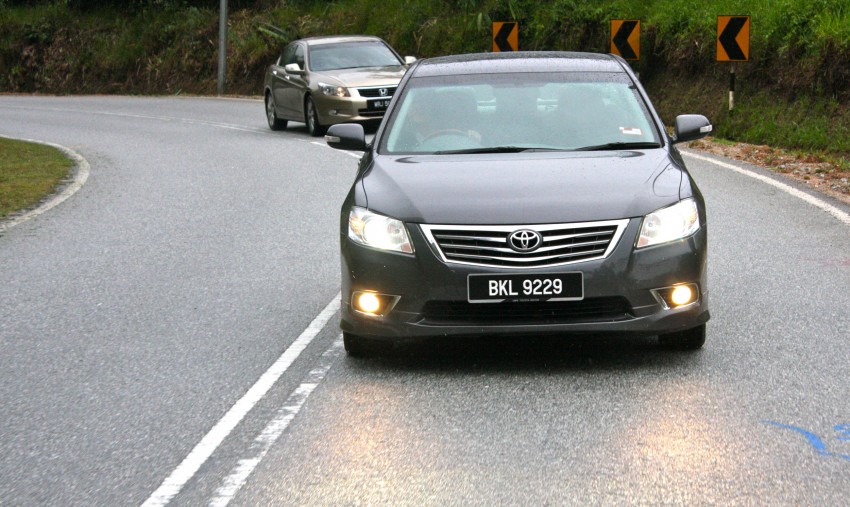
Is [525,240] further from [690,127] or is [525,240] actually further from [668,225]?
[690,127]

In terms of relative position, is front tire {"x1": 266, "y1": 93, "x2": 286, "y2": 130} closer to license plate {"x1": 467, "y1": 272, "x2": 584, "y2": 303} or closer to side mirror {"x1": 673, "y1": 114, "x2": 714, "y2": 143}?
side mirror {"x1": 673, "y1": 114, "x2": 714, "y2": 143}

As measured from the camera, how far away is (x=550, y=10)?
30828 mm

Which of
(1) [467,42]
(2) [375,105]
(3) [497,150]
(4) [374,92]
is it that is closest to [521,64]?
(3) [497,150]

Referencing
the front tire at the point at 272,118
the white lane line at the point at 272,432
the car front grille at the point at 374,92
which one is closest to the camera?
the white lane line at the point at 272,432

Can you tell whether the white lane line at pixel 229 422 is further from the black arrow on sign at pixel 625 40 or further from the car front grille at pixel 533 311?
the black arrow on sign at pixel 625 40

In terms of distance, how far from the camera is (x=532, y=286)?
6.50m

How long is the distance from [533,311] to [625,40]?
18.5m

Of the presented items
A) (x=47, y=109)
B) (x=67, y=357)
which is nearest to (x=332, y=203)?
(x=67, y=357)

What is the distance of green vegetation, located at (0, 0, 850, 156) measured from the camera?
21.4 metres

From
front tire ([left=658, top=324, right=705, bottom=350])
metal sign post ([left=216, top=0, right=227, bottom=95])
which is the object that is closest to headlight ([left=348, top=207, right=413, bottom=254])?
front tire ([left=658, top=324, right=705, bottom=350])

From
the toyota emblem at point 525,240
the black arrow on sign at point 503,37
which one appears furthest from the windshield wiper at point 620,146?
the black arrow on sign at point 503,37

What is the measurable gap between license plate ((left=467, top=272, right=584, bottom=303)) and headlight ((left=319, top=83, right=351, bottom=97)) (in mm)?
16557

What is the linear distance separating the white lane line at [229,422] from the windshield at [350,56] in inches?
650

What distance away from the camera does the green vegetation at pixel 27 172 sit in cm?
1523
